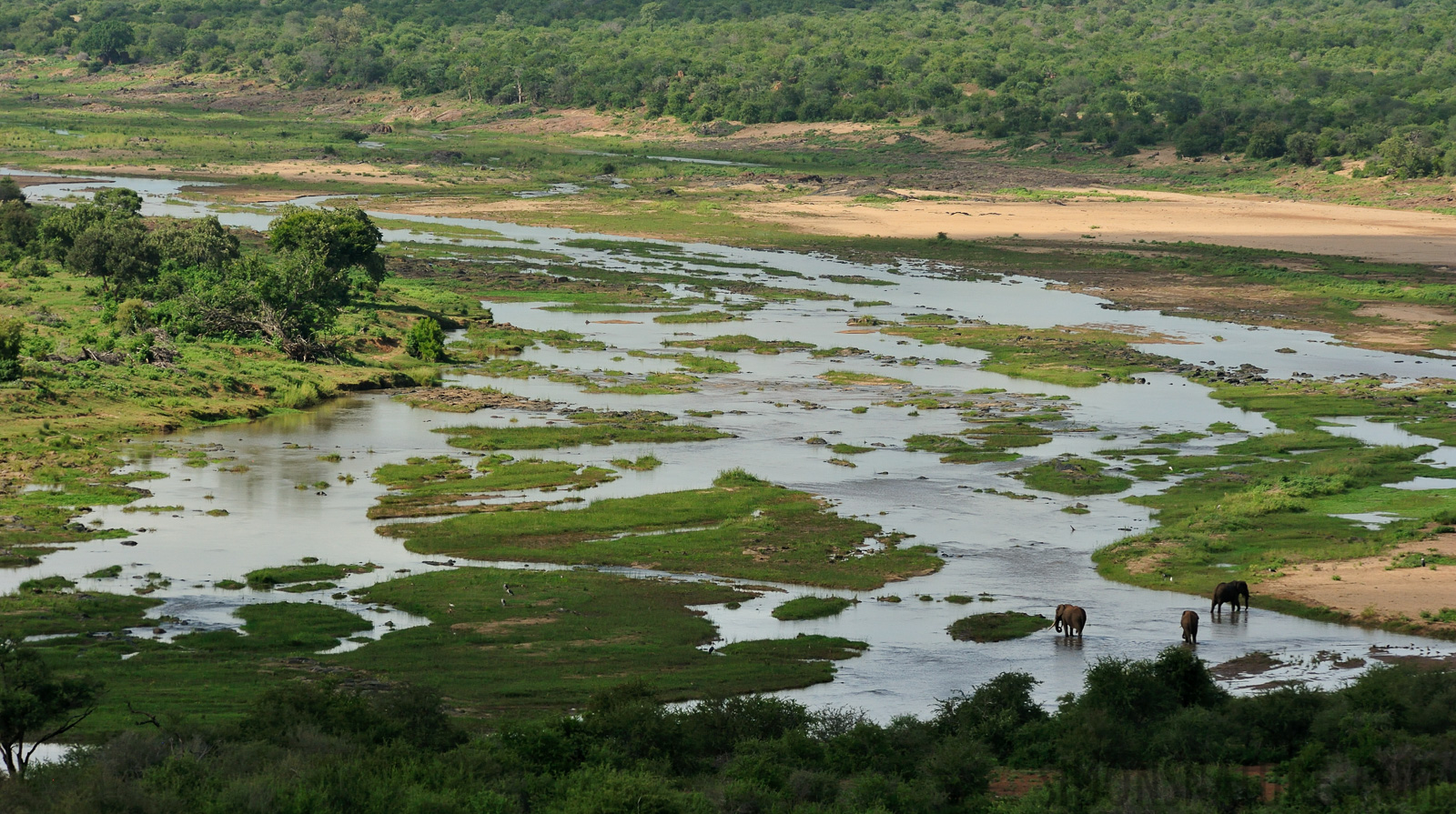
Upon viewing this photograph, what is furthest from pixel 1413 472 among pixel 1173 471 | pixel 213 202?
pixel 213 202

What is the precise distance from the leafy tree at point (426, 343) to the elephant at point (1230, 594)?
47603 mm

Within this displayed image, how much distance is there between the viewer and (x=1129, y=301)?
99.1 metres

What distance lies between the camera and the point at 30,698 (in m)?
24.3

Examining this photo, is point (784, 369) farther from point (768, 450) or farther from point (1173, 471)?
point (1173, 471)

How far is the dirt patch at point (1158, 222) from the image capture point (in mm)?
117625

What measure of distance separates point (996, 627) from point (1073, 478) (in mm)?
18024

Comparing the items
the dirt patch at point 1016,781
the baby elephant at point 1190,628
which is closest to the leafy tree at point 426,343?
the baby elephant at point 1190,628

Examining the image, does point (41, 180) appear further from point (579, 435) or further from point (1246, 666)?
point (1246, 666)

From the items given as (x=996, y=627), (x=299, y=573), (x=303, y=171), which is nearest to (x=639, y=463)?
(x=299, y=573)

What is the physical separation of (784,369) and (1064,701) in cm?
4900

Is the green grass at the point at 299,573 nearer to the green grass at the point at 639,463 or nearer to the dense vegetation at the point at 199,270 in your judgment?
the green grass at the point at 639,463

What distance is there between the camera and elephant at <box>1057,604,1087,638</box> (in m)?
37.2

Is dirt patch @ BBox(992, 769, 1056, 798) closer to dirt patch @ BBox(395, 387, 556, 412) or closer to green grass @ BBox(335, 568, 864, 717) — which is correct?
green grass @ BBox(335, 568, 864, 717)

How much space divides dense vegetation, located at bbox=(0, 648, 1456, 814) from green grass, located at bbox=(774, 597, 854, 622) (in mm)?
9118
